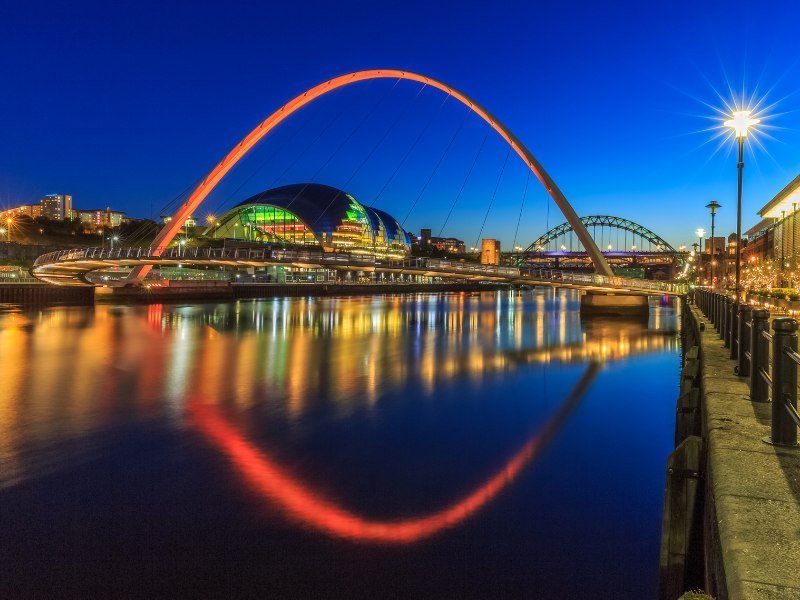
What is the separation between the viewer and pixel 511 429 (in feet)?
44.1

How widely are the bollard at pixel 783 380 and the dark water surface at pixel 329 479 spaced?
2.03m

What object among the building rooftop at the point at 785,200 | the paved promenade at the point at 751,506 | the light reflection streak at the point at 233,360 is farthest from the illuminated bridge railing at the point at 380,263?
the paved promenade at the point at 751,506

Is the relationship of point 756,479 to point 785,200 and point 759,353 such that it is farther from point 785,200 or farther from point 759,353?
point 785,200

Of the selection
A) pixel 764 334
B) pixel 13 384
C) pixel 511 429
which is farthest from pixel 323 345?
pixel 764 334

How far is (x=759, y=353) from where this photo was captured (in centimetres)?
700

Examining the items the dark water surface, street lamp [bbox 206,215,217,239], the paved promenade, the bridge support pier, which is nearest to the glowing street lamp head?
the dark water surface

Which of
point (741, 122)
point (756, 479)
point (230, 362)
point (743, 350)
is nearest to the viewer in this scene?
point (756, 479)

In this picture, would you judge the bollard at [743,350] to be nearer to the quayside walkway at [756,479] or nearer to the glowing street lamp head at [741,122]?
the quayside walkway at [756,479]

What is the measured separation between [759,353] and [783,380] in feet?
6.10

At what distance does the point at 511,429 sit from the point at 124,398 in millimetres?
9670

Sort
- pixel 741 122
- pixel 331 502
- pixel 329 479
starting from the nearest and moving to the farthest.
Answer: pixel 331 502
pixel 329 479
pixel 741 122

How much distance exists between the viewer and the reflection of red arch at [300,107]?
167 feet

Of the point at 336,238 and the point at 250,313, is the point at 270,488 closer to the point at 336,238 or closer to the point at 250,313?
the point at 250,313

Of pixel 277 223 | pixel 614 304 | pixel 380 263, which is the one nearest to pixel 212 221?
pixel 277 223
